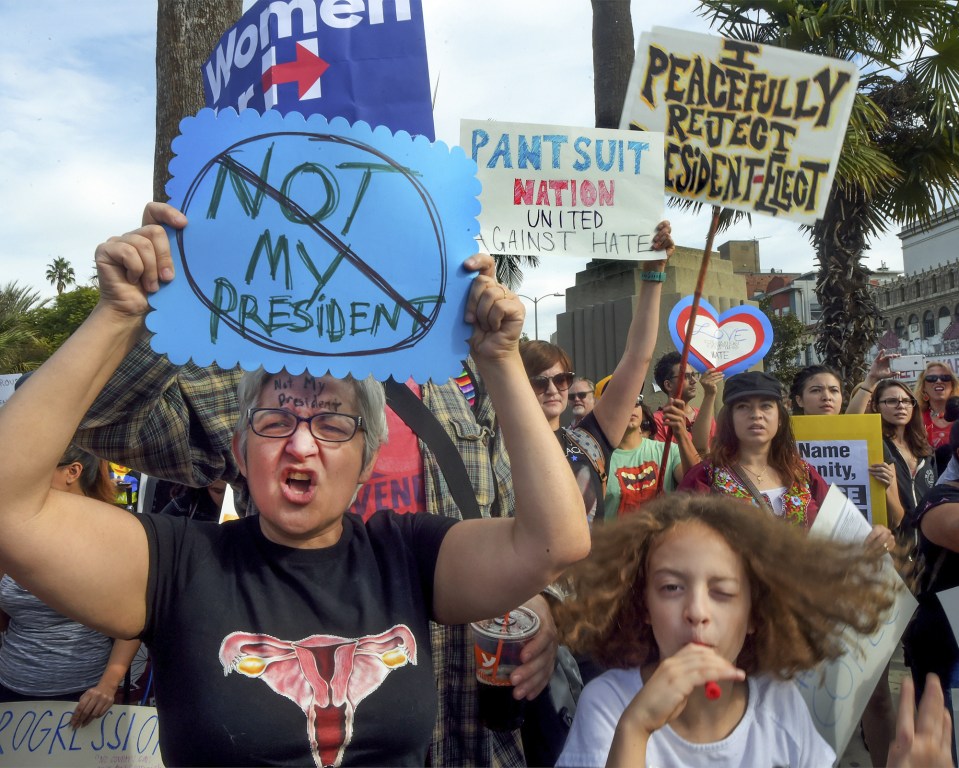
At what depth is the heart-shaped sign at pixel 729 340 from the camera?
4.43 metres

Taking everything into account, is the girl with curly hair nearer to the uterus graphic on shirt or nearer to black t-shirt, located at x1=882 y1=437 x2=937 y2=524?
the uterus graphic on shirt

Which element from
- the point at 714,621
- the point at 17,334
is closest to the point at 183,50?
the point at 714,621

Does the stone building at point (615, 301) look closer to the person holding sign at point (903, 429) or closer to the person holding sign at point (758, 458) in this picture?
the person holding sign at point (903, 429)

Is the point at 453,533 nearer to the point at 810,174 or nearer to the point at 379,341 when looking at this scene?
the point at 379,341

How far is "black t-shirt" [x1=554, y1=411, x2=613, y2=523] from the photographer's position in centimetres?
259

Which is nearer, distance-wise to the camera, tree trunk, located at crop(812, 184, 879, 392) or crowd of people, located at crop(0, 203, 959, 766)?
crowd of people, located at crop(0, 203, 959, 766)

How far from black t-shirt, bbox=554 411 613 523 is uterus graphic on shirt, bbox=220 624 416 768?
1339 mm

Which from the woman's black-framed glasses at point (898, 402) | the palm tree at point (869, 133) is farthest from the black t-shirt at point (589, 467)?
the palm tree at point (869, 133)

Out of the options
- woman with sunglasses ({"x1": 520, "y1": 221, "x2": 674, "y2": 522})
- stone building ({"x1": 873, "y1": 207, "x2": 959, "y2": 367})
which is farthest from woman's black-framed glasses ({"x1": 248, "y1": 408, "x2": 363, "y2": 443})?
stone building ({"x1": 873, "y1": 207, "x2": 959, "y2": 367})

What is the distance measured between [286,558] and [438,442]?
0.44 m

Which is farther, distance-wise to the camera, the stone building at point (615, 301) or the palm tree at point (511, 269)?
the palm tree at point (511, 269)

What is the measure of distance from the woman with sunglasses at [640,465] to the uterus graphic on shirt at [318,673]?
200 cm

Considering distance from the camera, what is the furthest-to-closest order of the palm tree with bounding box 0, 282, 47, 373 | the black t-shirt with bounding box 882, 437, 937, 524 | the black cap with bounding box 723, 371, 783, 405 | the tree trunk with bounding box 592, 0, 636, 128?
1. the palm tree with bounding box 0, 282, 47, 373
2. the tree trunk with bounding box 592, 0, 636, 128
3. the black t-shirt with bounding box 882, 437, 937, 524
4. the black cap with bounding box 723, 371, 783, 405

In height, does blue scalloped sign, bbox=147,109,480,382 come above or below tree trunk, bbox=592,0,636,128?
below
